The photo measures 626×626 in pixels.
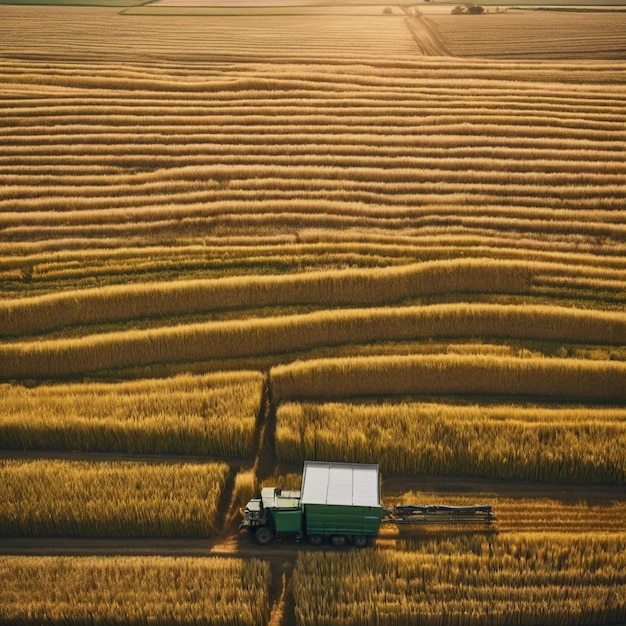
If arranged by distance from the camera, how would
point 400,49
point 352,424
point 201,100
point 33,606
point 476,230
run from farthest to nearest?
point 400,49
point 201,100
point 476,230
point 352,424
point 33,606

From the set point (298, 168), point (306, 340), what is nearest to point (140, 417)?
point (306, 340)

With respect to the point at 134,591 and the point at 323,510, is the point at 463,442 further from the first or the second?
the point at 134,591

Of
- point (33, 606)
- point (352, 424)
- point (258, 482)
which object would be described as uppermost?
point (352, 424)

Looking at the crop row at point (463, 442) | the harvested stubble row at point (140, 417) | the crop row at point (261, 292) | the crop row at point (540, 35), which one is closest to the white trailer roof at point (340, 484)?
the crop row at point (463, 442)

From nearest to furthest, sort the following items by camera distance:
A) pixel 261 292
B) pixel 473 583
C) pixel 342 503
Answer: pixel 473 583 → pixel 342 503 → pixel 261 292

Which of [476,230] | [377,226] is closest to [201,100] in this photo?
[377,226]

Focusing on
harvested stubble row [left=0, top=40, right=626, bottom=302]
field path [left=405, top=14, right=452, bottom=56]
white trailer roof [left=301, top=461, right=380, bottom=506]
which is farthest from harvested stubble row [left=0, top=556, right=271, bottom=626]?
field path [left=405, top=14, right=452, bottom=56]

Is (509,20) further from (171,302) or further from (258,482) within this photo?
(258,482)
